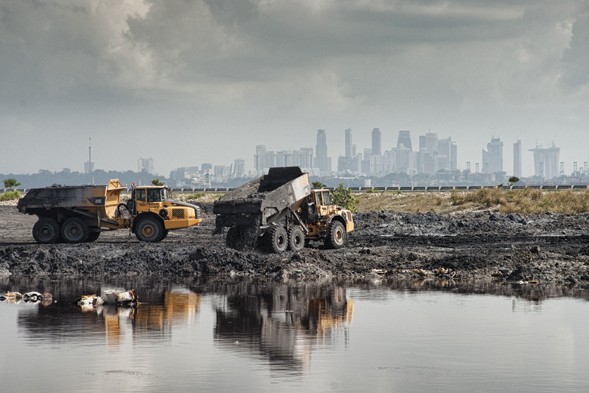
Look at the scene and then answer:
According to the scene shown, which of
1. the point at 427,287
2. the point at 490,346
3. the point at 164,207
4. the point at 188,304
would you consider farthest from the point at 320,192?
the point at 490,346

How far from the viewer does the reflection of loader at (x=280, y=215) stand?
4447cm

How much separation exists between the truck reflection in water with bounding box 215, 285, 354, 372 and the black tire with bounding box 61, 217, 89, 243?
17.5 metres

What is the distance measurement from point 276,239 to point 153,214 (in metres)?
9.06

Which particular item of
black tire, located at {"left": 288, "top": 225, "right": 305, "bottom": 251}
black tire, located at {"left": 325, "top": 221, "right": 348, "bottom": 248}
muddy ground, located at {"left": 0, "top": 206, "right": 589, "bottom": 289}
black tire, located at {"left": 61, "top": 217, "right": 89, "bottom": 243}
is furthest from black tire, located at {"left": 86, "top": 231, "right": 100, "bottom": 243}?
black tire, located at {"left": 325, "top": 221, "right": 348, "bottom": 248}

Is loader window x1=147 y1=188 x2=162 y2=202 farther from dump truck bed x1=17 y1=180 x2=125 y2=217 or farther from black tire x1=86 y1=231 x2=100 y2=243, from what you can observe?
black tire x1=86 y1=231 x2=100 y2=243

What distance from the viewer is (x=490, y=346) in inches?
965

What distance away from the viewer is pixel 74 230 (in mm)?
52219

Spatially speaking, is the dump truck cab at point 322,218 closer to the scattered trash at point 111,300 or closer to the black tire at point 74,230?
the black tire at point 74,230

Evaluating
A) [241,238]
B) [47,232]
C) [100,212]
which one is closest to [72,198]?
[100,212]

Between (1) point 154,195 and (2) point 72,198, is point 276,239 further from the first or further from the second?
(2) point 72,198

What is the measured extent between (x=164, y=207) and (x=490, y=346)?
29.1 metres

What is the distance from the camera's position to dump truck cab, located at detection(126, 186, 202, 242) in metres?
51.4

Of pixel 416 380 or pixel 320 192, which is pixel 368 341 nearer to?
pixel 416 380

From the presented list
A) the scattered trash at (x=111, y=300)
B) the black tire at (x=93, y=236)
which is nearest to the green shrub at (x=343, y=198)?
the black tire at (x=93, y=236)
